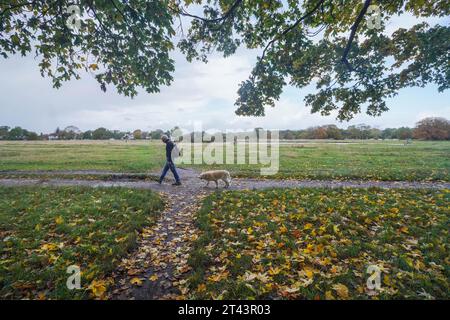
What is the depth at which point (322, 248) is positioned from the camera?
4.91 m

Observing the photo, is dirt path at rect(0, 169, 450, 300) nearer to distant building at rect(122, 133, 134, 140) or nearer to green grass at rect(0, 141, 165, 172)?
green grass at rect(0, 141, 165, 172)

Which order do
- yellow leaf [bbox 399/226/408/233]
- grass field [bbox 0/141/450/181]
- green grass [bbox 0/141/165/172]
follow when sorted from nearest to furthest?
yellow leaf [bbox 399/226/408/233] → grass field [bbox 0/141/450/181] → green grass [bbox 0/141/165/172]

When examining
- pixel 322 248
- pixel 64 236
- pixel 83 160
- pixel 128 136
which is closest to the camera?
pixel 322 248

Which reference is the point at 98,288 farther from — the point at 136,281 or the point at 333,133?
the point at 333,133

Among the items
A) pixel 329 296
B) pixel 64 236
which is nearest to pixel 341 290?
pixel 329 296

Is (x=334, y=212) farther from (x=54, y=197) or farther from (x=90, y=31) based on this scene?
(x=54, y=197)

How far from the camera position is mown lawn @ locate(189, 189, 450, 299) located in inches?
148

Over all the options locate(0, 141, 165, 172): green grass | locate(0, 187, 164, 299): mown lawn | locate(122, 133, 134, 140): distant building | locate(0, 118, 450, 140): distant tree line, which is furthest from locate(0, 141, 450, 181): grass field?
locate(122, 133, 134, 140): distant building

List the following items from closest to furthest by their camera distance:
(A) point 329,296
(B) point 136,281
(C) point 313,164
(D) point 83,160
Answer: (A) point 329,296 < (B) point 136,281 < (C) point 313,164 < (D) point 83,160

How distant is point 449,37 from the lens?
755 centimetres

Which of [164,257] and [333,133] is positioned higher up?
[333,133]

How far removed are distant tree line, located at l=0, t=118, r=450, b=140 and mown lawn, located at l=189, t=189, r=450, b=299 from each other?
357ft

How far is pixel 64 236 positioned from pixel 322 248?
6.42 meters
